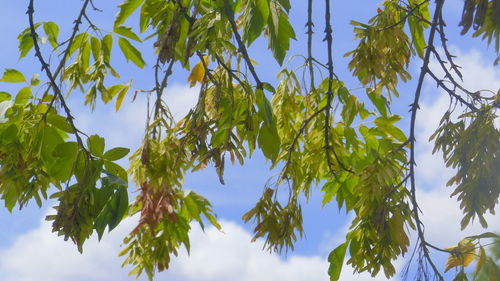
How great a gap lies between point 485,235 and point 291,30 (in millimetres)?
963

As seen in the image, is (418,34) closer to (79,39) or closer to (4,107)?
(79,39)

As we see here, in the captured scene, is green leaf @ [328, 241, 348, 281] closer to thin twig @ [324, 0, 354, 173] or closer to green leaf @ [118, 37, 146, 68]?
thin twig @ [324, 0, 354, 173]

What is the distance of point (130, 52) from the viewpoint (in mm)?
2529

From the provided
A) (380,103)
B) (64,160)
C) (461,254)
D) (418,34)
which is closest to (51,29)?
(64,160)

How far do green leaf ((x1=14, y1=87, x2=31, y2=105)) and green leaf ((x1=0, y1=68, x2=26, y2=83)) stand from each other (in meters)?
0.05

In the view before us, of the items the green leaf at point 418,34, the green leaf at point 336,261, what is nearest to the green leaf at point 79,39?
the green leaf at point 336,261

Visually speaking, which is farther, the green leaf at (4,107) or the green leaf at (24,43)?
the green leaf at (24,43)

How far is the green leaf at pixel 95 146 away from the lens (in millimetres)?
2062

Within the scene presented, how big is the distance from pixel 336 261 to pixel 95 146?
98 centimetres

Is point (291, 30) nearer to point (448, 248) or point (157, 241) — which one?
point (157, 241)

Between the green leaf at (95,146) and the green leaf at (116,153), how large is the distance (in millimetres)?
18

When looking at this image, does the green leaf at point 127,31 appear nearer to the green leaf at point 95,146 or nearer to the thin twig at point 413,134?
the green leaf at point 95,146

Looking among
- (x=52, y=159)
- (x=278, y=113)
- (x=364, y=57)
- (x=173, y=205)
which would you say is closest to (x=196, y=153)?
(x=173, y=205)

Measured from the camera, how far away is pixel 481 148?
8.17 feet
